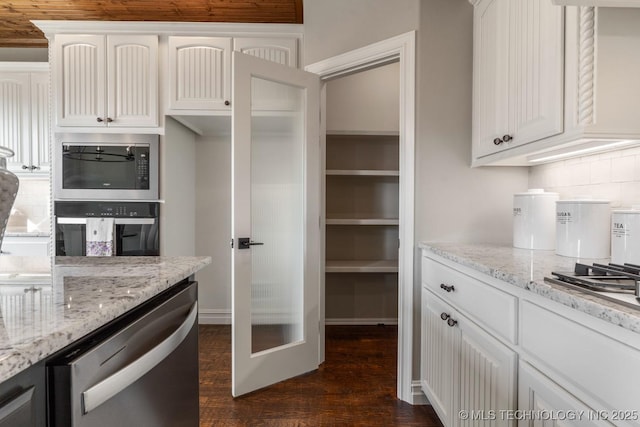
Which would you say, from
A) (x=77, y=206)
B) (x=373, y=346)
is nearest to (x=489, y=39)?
(x=373, y=346)

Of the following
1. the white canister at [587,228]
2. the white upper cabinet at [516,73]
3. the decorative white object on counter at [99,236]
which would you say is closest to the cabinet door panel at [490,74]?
the white upper cabinet at [516,73]

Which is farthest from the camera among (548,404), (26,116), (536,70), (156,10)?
(26,116)

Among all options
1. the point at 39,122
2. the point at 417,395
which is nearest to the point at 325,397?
the point at 417,395

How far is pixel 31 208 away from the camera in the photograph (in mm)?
3346

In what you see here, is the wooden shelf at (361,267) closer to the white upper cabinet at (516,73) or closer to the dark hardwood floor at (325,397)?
the dark hardwood floor at (325,397)

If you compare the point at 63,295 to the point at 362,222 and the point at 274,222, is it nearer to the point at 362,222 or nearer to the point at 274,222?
the point at 274,222

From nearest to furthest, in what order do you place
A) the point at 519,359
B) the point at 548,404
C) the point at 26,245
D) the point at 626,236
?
1. the point at 548,404
2. the point at 519,359
3. the point at 626,236
4. the point at 26,245

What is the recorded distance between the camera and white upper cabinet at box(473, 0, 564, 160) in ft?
4.37

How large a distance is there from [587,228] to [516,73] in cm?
72

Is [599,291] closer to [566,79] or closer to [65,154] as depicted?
[566,79]

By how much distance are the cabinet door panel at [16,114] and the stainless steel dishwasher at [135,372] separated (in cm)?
294

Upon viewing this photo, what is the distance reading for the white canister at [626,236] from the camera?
1.15 metres

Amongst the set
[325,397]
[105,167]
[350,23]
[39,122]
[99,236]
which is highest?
[350,23]

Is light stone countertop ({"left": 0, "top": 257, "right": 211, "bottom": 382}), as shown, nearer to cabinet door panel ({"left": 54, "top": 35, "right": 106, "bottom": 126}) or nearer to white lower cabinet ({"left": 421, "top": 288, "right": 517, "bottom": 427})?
white lower cabinet ({"left": 421, "top": 288, "right": 517, "bottom": 427})
